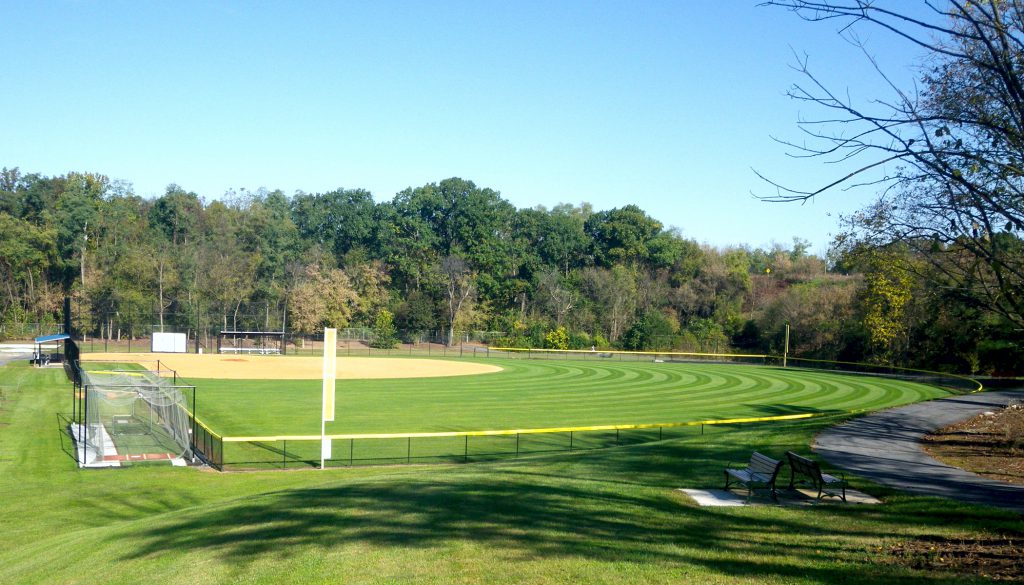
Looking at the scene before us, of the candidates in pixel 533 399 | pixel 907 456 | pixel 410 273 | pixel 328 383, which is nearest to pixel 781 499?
pixel 907 456

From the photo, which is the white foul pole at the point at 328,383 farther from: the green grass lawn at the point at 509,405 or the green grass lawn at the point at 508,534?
the green grass lawn at the point at 508,534

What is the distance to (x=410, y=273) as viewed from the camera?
99.1 metres

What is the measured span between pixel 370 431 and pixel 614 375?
29520 millimetres

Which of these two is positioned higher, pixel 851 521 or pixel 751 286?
pixel 751 286

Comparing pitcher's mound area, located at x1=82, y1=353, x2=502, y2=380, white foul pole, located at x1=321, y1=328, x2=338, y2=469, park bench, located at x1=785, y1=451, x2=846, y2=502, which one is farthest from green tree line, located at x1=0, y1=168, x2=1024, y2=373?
park bench, located at x1=785, y1=451, x2=846, y2=502

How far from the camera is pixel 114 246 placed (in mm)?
84688

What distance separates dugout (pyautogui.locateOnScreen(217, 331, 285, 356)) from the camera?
73.3 metres

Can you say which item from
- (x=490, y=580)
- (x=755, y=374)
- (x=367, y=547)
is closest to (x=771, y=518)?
(x=490, y=580)

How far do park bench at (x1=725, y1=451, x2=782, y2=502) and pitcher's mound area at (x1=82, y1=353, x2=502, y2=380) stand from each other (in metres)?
39.0

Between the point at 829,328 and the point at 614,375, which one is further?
the point at 829,328

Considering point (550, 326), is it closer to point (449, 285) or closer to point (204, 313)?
point (449, 285)

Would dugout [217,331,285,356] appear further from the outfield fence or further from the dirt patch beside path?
the dirt patch beside path

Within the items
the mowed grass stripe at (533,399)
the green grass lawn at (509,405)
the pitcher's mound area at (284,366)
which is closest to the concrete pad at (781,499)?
the green grass lawn at (509,405)

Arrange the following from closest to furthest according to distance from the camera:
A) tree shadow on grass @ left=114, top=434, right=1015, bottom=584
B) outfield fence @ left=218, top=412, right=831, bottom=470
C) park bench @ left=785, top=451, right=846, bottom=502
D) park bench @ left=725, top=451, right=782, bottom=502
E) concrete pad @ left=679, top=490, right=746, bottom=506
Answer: tree shadow on grass @ left=114, top=434, right=1015, bottom=584 < park bench @ left=785, top=451, right=846, bottom=502 < concrete pad @ left=679, top=490, right=746, bottom=506 < park bench @ left=725, top=451, right=782, bottom=502 < outfield fence @ left=218, top=412, right=831, bottom=470
